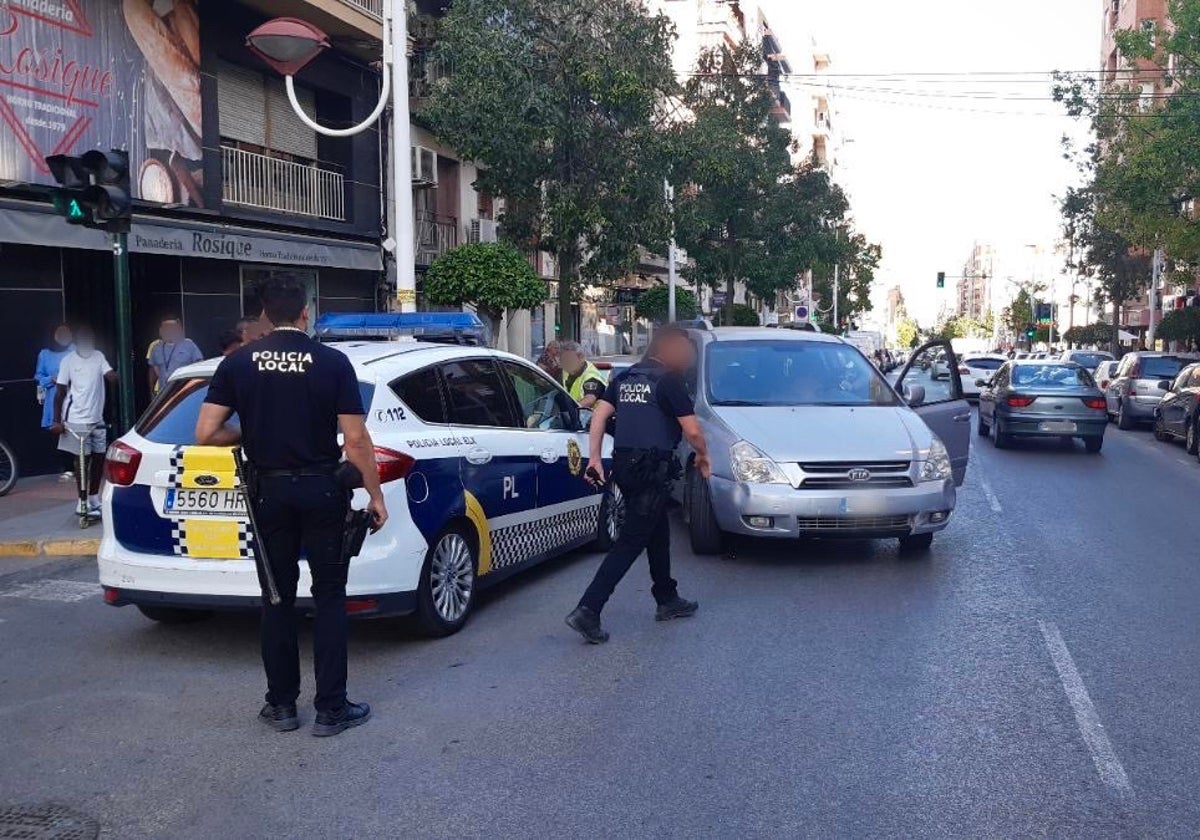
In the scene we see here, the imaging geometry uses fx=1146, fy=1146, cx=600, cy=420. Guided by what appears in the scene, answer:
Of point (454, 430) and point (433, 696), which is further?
point (454, 430)

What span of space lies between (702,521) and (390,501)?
3.31 meters

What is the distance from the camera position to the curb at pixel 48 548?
936cm

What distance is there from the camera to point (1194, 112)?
24719mm

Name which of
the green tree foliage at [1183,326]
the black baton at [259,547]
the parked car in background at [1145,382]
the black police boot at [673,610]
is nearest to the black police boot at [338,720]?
the black baton at [259,547]

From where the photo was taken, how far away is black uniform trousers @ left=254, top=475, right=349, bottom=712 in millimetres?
4824

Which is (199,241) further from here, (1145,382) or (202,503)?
(1145,382)

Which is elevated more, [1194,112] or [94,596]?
[1194,112]

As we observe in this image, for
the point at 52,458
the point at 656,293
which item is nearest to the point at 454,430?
the point at 52,458

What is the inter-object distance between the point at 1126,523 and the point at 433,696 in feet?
25.4

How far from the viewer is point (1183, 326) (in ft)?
119

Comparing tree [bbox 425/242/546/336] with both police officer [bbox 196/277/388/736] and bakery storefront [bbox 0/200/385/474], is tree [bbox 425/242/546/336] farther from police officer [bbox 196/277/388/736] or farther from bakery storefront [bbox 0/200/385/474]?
police officer [bbox 196/277/388/736]

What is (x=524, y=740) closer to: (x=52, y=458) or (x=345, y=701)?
(x=345, y=701)

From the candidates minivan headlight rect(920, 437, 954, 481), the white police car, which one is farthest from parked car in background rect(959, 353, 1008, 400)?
the white police car

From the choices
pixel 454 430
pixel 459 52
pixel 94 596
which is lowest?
pixel 94 596
